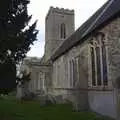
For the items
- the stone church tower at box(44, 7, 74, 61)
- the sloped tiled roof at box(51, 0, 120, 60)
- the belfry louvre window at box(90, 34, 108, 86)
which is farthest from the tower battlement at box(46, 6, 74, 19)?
the belfry louvre window at box(90, 34, 108, 86)

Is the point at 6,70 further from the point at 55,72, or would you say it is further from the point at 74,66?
the point at 55,72

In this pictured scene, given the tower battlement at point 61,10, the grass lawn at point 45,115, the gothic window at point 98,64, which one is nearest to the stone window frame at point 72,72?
the gothic window at point 98,64

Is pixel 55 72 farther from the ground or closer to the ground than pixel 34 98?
farther from the ground

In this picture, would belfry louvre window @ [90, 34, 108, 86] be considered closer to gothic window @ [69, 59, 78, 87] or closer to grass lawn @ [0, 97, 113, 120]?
grass lawn @ [0, 97, 113, 120]

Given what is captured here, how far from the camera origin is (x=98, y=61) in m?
17.5

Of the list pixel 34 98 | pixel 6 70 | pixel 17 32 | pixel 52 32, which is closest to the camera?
pixel 6 70

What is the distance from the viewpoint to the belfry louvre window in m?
16.5

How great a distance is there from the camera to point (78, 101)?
18.6 m

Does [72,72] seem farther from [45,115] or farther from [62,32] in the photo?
[62,32]

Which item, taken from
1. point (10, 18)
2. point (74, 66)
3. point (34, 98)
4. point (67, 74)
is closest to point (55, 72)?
point (34, 98)

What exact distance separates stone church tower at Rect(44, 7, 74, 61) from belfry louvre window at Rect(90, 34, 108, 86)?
20.7 m

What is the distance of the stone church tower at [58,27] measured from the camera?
3944cm

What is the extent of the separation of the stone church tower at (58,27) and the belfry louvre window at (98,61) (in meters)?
20.7

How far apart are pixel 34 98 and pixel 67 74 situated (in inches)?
336
